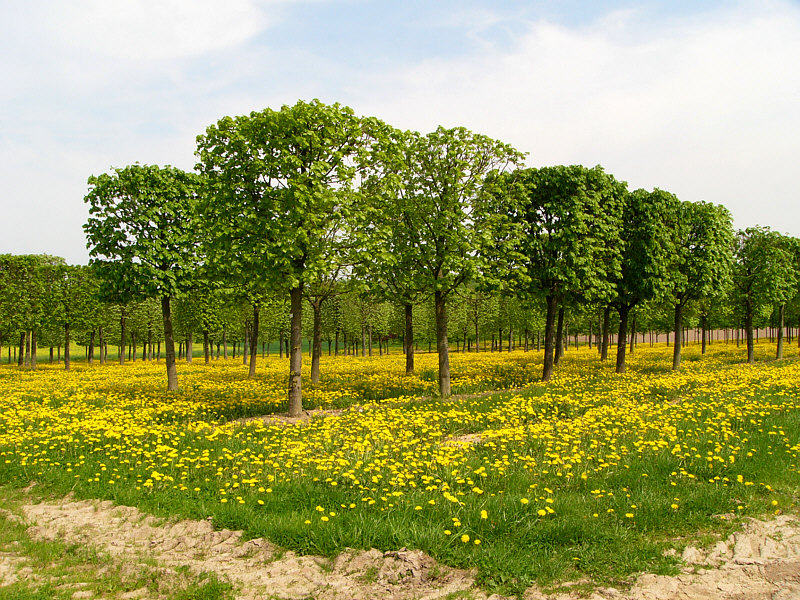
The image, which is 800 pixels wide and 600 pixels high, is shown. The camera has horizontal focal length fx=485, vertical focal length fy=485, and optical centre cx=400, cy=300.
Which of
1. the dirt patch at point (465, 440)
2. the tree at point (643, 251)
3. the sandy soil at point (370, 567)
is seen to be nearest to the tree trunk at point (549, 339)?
the tree at point (643, 251)

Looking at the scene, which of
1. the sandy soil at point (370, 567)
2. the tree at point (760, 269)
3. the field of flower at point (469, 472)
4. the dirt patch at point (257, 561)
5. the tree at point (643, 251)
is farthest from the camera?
the tree at point (760, 269)

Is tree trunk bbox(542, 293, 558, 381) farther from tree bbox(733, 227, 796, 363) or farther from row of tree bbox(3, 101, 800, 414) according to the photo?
tree bbox(733, 227, 796, 363)

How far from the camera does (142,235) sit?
21938mm

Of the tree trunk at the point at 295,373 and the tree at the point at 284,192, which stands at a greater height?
the tree at the point at 284,192

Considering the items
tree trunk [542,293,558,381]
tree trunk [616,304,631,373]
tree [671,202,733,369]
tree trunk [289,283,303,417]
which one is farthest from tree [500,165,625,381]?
tree trunk [289,283,303,417]

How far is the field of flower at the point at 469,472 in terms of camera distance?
6.62 metres

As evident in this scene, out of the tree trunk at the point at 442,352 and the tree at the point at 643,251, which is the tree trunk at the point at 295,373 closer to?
the tree trunk at the point at 442,352

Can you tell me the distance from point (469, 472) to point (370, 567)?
3590mm

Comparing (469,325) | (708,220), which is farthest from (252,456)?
(469,325)

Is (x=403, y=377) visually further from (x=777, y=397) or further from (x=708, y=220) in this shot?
(x=708, y=220)

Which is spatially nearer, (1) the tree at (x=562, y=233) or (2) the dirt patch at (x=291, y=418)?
(2) the dirt patch at (x=291, y=418)

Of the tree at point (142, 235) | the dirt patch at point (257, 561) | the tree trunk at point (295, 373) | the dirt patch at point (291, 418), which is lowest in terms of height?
the dirt patch at point (291, 418)

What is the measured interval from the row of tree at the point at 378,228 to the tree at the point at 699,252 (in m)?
0.10

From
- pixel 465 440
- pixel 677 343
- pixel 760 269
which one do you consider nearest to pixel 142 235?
pixel 465 440
